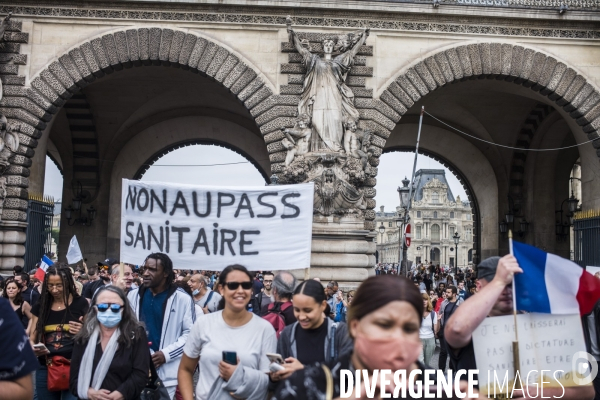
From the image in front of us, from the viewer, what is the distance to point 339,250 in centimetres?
1573

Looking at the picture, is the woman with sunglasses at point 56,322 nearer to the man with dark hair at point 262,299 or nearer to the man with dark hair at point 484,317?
the man with dark hair at point 262,299

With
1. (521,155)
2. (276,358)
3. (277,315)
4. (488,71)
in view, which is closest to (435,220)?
(521,155)

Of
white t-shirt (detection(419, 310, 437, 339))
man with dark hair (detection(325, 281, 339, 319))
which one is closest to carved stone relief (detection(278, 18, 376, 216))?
man with dark hair (detection(325, 281, 339, 319))

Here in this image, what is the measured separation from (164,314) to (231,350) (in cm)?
182

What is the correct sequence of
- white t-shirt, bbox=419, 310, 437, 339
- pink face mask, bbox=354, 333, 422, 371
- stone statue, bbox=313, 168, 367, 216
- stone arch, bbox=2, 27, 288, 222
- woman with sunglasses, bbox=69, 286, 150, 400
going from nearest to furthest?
1. pink face mask, bbox=354, 333, 422, 371
2. woman with sunglasses, bbox=69, 286, 150, 400
3. white t-shirt, bbox=419, 310, 437, 339
4. stone statue, bbox=313, 168, 367, 216
5. stone arch, bbox=2, 27, 288, 222

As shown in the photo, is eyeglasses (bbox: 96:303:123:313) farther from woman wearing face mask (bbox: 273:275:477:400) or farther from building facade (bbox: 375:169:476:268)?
building facade (bbox: 375:169:476:268)

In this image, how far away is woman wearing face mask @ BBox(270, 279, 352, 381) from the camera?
4.38 m

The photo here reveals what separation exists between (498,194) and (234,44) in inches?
460

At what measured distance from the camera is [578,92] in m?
17.1

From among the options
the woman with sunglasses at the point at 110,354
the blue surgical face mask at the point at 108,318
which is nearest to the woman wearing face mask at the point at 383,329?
the woman with sunglasses at the point at 110,354

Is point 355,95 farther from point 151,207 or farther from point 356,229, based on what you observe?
point 151,207

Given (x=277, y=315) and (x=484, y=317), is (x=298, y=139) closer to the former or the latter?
(x=277, y=315)

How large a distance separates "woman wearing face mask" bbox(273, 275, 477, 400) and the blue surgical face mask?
2.63 m

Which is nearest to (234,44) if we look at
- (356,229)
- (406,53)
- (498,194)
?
(406,53)
